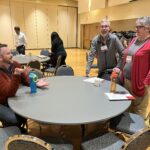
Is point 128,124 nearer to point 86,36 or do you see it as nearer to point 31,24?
point 31,24

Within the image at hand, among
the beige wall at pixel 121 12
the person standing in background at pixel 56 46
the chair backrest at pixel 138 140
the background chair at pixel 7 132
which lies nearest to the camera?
the chair backrest at pixel 138 140

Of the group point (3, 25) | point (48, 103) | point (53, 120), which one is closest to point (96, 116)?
point (53, 120)

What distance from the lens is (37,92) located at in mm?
2174

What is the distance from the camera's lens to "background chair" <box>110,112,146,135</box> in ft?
6.04

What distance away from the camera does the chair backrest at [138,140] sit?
1.30 meters

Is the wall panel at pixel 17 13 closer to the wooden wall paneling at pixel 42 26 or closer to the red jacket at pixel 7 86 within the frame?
the wooden wall paneling at pixel 42 26

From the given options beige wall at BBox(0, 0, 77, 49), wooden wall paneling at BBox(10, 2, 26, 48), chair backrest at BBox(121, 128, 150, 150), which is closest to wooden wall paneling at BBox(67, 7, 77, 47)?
beige wall at BBox(0, 0, 77, 49)

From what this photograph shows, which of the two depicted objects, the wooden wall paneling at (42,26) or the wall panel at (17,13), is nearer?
the wall panel at (17,13)

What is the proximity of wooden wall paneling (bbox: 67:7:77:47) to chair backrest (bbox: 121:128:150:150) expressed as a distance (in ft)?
43.8

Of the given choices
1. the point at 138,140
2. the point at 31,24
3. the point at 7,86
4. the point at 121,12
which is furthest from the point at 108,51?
the point at 31,24

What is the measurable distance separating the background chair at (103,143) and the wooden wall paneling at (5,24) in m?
11.7

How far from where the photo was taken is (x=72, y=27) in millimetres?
14203

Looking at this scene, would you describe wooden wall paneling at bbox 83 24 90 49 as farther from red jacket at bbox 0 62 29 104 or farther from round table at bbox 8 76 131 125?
red jacket at bbox 0 62 29 104

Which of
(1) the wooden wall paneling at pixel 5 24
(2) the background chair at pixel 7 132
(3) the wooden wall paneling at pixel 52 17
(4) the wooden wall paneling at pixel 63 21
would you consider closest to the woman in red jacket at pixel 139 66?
(2) the background chair at pixel 7 132
